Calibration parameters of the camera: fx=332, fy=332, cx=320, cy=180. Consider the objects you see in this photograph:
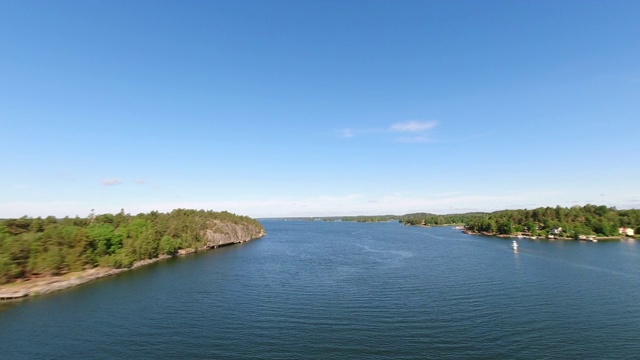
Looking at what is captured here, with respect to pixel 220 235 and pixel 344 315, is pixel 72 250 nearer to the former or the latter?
pixel 344 315

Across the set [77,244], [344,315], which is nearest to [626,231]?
[344,315]

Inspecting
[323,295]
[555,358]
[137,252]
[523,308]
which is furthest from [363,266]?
[137,252]

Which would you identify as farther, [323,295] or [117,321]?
[323,295]

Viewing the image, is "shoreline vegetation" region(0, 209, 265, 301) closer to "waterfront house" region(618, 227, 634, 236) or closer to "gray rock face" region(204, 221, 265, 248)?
"gray rock face" region(204, 221, 265, 248)

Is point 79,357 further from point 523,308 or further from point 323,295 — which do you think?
point 523,308

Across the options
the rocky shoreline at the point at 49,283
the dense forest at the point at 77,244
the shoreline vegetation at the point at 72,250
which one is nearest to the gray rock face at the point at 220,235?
the dense forest at the point at 77,244

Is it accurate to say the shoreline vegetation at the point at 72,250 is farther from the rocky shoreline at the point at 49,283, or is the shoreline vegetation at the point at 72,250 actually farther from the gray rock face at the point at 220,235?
the gray rock face at the point at 220,235

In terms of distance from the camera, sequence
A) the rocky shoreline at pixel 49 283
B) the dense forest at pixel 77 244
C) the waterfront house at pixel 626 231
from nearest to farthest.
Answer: the rocky shoreline at pixel 49 283 < the dense forest at pixel 77 244 < the waterfront house at pixel 626 231
